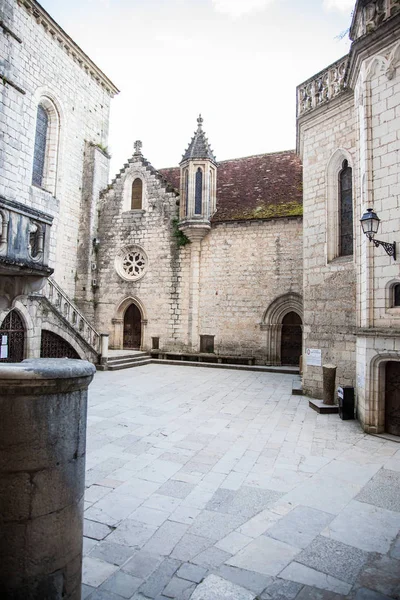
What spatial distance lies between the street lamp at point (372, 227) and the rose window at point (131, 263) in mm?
13158

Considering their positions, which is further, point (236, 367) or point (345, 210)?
point (236, 367)

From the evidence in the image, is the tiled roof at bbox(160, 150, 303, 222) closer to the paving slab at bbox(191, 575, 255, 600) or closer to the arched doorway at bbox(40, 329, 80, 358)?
the arched doorway at bbox(40, 329, 80, 358)

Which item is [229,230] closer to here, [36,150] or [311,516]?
[36,150]

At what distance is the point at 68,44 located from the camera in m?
17.5

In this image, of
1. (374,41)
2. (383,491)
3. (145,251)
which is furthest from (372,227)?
(145,251)

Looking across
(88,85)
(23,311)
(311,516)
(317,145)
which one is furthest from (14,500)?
(88,85)

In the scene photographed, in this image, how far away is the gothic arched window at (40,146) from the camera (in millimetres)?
16844

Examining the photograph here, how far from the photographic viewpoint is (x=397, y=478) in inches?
204

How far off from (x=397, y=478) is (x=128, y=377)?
31.3ft

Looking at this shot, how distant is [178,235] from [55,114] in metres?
7.80

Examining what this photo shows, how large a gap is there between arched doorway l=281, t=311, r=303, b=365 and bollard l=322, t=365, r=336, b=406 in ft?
24.0

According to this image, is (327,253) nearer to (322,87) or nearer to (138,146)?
(322,87)

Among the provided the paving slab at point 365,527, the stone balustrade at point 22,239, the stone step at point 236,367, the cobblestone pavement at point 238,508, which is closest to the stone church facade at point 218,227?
the stone step at point 236,367

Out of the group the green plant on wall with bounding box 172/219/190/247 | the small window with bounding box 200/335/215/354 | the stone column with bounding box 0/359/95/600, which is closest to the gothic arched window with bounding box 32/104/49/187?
the green plant on wall with bounding box 172/219/190/247
